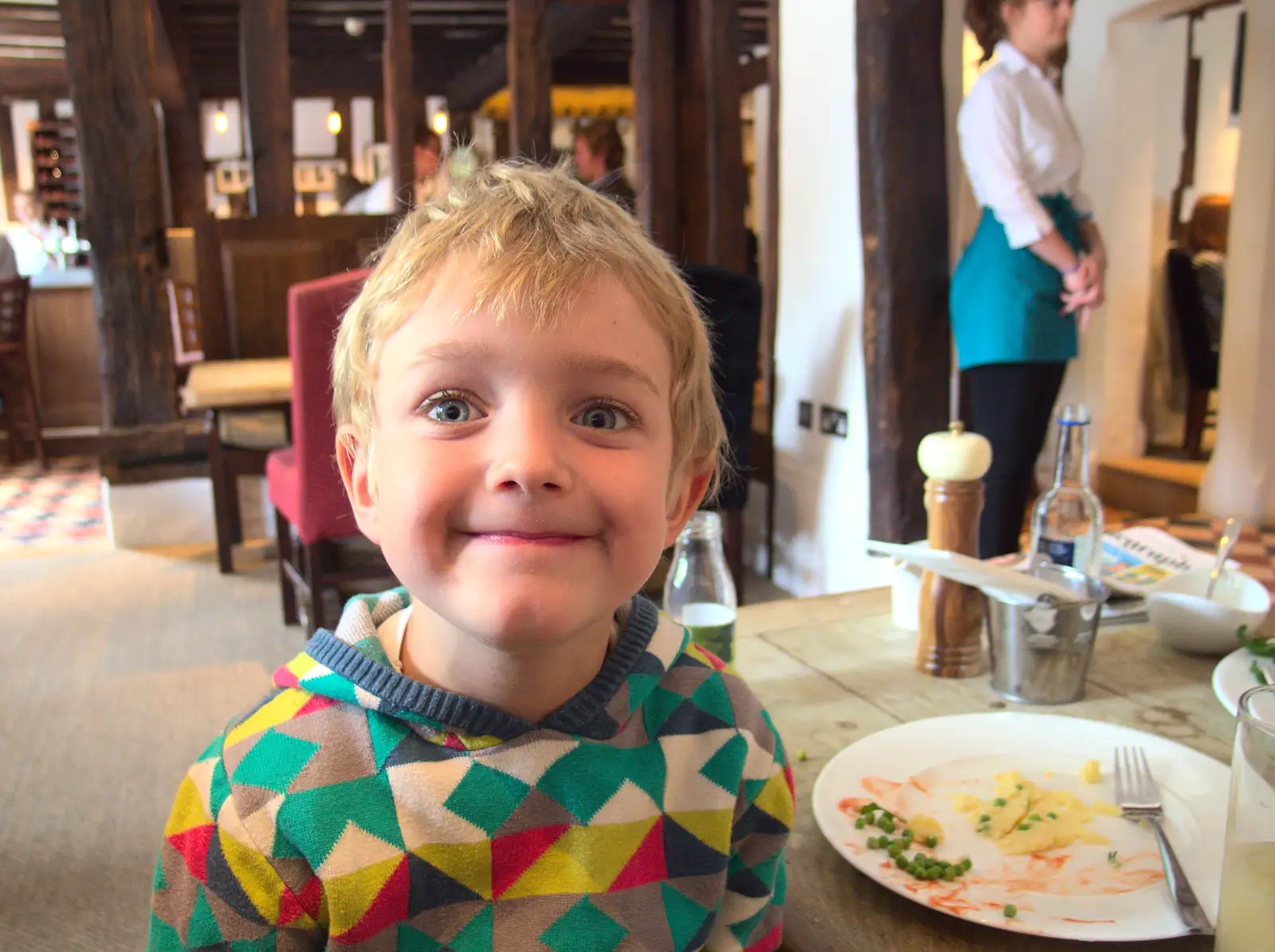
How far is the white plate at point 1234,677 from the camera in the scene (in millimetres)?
1031

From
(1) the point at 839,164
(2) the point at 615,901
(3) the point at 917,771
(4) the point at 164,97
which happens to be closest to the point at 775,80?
(1) the point at 839,164

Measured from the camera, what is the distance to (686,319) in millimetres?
722

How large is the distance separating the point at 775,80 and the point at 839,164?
0.57 m

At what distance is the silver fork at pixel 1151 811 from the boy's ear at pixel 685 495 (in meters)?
0.42

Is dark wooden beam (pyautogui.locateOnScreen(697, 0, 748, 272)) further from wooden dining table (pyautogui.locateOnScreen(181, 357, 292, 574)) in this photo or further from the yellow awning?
the yellow awning

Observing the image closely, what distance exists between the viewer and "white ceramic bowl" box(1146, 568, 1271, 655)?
1196 mm

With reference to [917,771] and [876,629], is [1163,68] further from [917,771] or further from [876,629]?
[917,771]

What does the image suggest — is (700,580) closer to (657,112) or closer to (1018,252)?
(1018,252)

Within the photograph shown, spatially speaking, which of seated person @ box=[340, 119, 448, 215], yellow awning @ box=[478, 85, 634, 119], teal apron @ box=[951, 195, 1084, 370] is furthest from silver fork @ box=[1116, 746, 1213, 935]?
yellow awning @ box=[478, 85, 634, 119]

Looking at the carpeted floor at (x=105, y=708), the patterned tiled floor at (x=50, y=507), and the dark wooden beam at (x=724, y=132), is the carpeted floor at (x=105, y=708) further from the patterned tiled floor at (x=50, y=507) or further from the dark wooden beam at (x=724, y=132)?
the dark wooden beam at (x=724, y=132)

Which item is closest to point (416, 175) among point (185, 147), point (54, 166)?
point (185, 147)

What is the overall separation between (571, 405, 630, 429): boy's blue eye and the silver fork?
496 millimetres

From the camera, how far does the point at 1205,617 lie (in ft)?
3.96

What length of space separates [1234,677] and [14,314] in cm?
628
